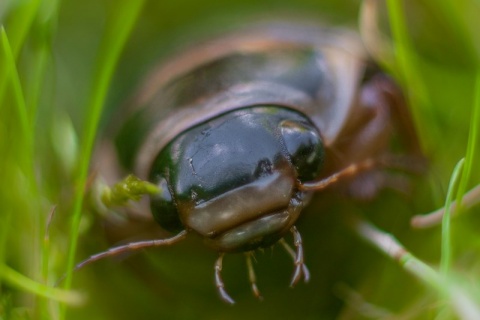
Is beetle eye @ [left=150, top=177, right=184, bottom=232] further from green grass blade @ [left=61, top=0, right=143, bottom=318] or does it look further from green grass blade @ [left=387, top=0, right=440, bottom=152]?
green grass blade @ [left=387, top=0, right=440, bottom=152]

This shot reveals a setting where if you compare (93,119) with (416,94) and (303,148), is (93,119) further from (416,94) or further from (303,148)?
(416,94)

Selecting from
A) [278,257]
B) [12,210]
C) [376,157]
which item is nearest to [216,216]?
[278,257]

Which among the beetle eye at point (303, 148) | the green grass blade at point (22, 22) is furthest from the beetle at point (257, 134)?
the green grass blade at point (22, 22)

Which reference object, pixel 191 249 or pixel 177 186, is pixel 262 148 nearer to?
pixel 177 186

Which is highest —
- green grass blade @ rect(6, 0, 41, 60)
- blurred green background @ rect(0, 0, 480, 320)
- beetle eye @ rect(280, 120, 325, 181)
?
green grass blade @ rect(6, 0, 41, 60)

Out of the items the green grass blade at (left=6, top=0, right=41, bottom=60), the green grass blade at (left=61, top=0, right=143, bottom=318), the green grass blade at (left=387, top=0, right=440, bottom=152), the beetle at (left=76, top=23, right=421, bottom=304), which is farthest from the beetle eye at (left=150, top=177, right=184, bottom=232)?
the green grass blade at (left=387, top=0, right=440, bottom=152)
